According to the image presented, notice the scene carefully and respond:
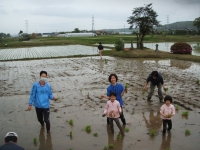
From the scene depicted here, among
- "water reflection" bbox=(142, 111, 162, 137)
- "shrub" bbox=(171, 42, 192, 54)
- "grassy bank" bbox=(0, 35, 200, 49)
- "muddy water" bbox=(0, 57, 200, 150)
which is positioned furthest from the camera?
"grassy bank" bbox=(0, 35, 200, 49)

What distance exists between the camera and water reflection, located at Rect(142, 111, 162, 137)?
630cm

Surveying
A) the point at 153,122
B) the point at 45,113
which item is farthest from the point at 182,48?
the point at 45,113

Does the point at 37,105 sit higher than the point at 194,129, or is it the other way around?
the point at 37,105

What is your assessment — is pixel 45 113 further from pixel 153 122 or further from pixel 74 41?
pixel 74 41

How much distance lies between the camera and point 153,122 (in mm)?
6742

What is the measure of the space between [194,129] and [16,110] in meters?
5.49

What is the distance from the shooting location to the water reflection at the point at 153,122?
20.7 feet

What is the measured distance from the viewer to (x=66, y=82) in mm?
12117

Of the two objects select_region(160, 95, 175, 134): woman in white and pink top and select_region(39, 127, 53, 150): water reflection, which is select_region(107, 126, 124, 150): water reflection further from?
select_region(39, 127, 53, 150): water reflection

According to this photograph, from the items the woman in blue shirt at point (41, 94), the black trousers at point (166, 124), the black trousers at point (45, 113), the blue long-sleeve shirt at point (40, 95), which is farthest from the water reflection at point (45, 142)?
the black trousers at point (166, 124)

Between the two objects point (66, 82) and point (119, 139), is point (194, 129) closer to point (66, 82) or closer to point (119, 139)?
point (119, 139)

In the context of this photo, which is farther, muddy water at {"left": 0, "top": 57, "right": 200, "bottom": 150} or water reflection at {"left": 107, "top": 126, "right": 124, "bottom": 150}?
muddy water at {"left": 0, "top": 57, "right": 200, "bottom": 150}

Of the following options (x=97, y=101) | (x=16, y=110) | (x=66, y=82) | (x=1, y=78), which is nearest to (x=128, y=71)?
(x=66, y=82)

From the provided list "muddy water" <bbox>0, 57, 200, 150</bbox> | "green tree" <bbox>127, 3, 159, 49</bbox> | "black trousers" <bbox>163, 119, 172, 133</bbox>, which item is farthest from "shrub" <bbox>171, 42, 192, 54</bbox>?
"black trousers" <bbox>163, 119, 172, 133</bbox>
